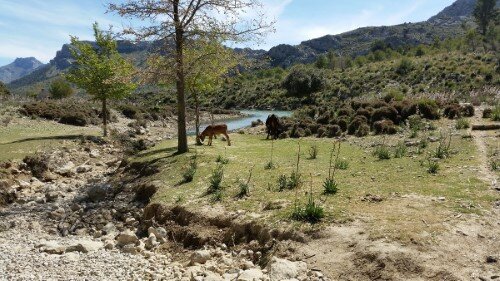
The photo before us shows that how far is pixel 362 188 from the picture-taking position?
10234 mm

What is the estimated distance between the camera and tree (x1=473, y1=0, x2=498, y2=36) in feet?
288

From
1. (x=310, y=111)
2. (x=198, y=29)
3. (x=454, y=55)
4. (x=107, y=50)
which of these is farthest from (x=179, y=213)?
(x=454, y=55)

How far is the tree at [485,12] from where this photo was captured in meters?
87.9

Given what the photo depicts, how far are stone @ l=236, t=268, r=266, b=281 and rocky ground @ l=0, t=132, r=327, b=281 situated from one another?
0.06ft

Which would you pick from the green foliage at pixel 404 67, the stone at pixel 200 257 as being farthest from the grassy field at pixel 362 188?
the green foliage at pixel 404 67

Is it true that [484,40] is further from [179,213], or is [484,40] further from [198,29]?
[179,213]

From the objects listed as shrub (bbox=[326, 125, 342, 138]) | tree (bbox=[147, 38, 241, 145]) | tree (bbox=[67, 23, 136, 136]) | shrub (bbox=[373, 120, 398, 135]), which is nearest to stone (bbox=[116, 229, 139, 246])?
tree (bbox=[147, 38, 241, 145])

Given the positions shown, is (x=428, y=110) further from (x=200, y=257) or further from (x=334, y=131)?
(x=200, y=257)

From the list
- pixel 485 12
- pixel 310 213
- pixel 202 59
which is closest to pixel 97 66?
pixel 202 59

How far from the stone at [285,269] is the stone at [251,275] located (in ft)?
0.60

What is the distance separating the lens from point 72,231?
11281mm

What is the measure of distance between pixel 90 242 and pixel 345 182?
20.9 feet

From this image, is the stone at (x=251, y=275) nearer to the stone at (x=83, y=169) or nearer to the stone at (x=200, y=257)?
the stone at (x=200, y=257)

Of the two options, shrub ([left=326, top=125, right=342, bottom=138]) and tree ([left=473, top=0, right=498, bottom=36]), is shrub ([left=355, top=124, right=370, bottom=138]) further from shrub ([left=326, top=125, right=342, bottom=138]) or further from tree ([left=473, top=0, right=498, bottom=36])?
tree ([left=473, top=0, right=498, bottom=36])
